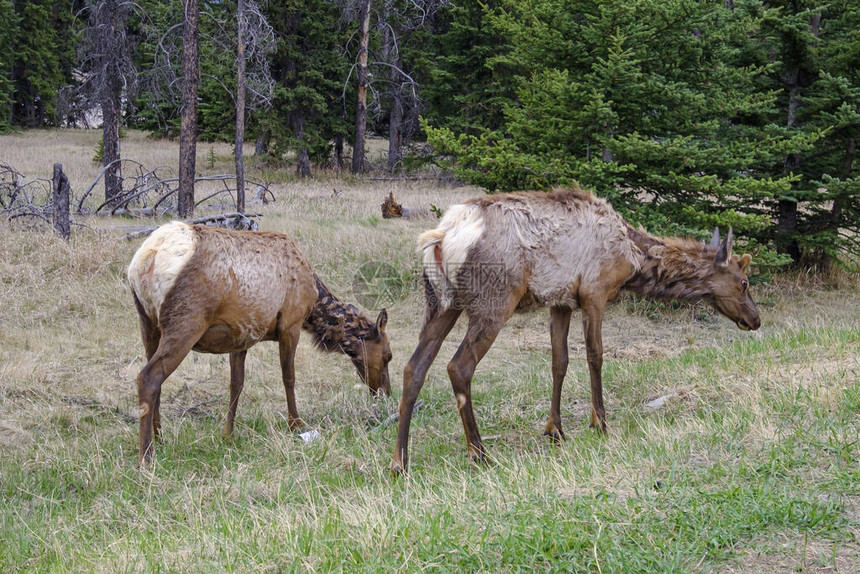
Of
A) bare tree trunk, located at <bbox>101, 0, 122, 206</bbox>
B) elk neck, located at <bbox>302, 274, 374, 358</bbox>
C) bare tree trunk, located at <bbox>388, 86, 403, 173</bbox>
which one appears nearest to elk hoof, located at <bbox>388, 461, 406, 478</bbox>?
elk neck, located at <bbox>302, 274, 374, 358</bbox>

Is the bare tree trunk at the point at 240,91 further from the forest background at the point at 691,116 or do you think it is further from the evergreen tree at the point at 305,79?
the evergreen tree at the point at 305,79

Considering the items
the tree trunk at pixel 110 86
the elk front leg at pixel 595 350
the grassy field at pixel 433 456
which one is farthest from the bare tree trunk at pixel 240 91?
the elk front leg at pixel 595 350

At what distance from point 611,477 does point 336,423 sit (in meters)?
3.69

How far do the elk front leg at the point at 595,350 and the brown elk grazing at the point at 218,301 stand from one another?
300 cm

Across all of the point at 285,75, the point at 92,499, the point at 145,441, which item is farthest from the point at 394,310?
the point at 285,75

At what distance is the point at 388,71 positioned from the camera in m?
33.2

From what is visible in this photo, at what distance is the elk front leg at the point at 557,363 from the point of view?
653cm

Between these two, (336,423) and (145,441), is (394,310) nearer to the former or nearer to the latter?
(336,423)

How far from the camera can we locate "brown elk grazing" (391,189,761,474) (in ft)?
19.6

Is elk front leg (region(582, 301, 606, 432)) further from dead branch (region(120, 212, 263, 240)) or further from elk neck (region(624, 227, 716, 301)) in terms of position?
dead branch (region(120, 212, 263, 240))

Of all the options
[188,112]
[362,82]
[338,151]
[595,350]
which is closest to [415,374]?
[595,350]

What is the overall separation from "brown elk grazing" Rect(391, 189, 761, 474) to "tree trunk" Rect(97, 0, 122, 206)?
14724 mm

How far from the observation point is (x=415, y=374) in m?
5.99

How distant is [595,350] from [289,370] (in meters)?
3.11
